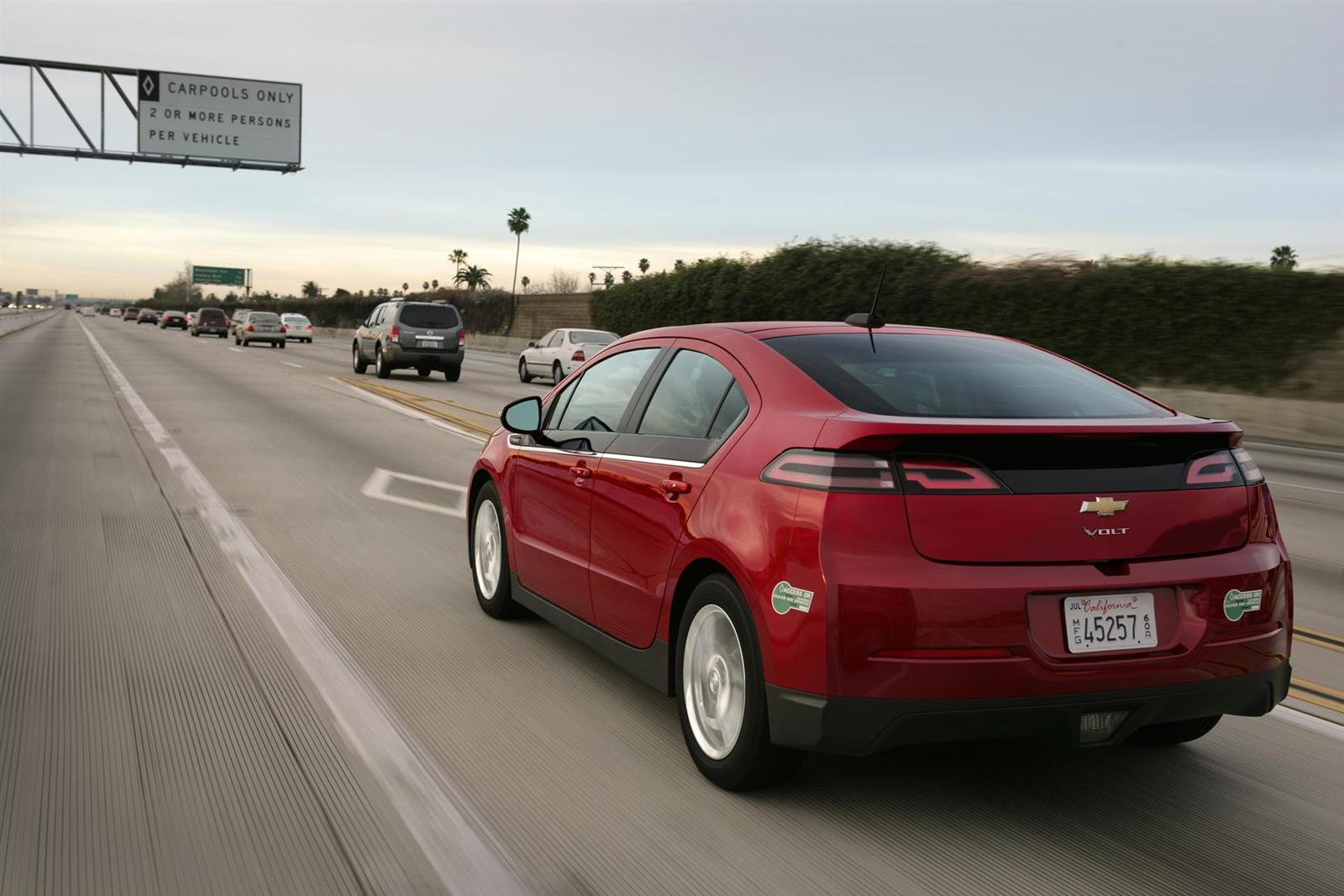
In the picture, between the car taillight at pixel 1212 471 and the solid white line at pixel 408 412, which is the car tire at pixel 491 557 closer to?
the car taillight at pixel 1212 471

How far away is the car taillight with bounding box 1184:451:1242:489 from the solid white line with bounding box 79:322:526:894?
2381 mm

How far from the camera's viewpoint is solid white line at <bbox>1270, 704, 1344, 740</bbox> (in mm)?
4973

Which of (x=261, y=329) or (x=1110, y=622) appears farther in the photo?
(x=261, y=329)

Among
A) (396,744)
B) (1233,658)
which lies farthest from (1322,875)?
(396,744)

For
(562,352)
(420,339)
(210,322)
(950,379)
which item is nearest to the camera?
A: (950,379)

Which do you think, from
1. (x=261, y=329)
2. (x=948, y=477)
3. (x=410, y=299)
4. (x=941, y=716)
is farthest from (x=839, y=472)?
(x=410, y=299)

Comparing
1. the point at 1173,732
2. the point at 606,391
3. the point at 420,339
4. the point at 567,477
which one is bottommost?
the point at 1173,732

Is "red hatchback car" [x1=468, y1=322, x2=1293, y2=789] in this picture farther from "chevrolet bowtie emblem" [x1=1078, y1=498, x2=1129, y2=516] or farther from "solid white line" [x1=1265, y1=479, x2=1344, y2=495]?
"solid white line" [x1=1265, y1=479, x2=1344, y2=495]

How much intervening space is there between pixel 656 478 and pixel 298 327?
2295 inches

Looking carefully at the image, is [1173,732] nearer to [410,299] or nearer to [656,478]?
[656,478]

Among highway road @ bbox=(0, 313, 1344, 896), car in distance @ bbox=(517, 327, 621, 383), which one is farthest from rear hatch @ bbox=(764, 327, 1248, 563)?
car in distance @ bbox=(517, 327, 621, 383)

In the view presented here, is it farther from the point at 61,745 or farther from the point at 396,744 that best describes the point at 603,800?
the point at 61,745

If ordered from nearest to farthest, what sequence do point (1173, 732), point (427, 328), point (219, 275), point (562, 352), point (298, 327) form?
point (1173, 732), point (562, 352), point (427, 328), point (298, 327), point (219, 275)

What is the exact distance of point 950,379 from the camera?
14.6ft
